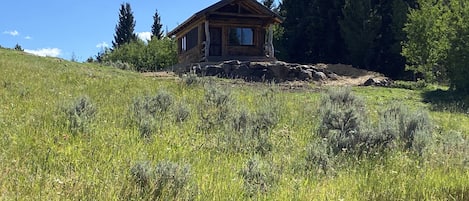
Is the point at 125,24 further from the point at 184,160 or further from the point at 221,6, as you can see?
the point at 184,160

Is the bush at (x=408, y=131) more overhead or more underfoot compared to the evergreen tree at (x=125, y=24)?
more underfoot

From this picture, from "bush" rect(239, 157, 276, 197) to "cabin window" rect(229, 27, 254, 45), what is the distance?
80.0 ft

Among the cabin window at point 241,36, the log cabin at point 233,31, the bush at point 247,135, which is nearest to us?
the bush at point 247,135

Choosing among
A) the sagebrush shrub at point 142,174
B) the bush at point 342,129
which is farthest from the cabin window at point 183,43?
the sagebrush shrub at point 142,174

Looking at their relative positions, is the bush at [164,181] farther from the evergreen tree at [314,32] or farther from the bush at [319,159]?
the evergreen tree at [314,32]

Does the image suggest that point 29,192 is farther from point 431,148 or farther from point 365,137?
point 431,148

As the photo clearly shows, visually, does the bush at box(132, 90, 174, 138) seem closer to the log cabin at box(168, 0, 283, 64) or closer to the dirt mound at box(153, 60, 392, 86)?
the dirt mound at box(153, 60, 392, 86)

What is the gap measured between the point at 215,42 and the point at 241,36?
165 centimetres

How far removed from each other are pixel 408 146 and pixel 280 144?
186cm

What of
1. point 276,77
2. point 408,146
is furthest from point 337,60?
point 408,146

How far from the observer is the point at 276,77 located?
894 inches

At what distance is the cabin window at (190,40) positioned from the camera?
1185 inches

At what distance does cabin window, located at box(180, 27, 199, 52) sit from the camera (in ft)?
98.7

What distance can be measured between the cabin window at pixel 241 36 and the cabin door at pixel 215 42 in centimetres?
79
